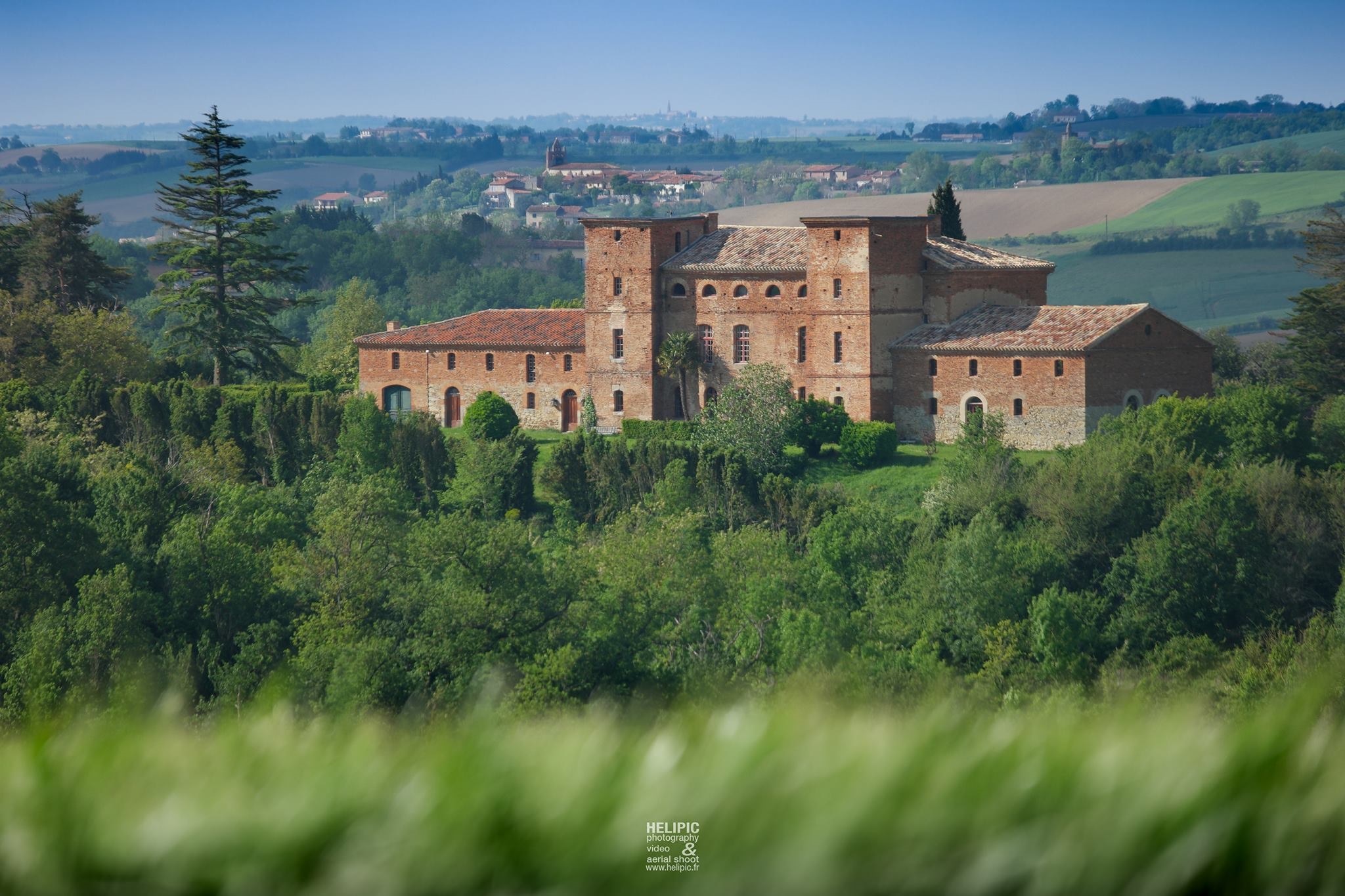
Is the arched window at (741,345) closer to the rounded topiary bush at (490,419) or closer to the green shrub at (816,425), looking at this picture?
the green shrub at (816,425)

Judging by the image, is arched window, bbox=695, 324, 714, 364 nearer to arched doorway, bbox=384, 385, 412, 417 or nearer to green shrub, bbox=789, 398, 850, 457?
green shrub, bbox=789, 398, 850, 457

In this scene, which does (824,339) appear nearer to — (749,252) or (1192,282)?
(749,252)

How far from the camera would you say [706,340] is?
4925cm

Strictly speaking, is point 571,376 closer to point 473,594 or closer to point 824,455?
point 824,455

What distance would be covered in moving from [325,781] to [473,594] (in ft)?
103

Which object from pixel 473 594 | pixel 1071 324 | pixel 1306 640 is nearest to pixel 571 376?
pixel 1071 324

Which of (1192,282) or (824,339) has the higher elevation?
(824,339)

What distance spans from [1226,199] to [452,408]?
99784 millimetres

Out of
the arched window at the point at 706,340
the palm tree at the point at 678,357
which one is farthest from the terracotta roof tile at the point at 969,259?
the palm tree at the point at 678,357

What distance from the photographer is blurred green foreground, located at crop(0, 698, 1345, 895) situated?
9.00ft

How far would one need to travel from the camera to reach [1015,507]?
137 feet

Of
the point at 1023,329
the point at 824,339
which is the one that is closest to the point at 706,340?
the point at 824,339

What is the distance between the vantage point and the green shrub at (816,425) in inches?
1796

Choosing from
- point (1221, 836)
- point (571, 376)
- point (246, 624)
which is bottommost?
point (246, 624)
